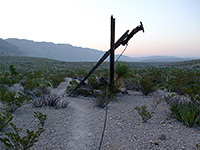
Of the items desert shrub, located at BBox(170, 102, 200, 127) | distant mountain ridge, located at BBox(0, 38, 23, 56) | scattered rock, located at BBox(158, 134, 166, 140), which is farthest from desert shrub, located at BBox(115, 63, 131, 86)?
distant mountain ridge, located at BBox(0, 38, 23, 56)

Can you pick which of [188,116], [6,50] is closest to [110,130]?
[188,116]

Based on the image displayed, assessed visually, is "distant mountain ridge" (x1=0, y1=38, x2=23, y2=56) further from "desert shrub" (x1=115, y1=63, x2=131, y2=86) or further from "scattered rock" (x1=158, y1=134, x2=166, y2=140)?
"scattered rock" (x1=158, y1=134, x2=166, y2=140)

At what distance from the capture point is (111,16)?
6730mm

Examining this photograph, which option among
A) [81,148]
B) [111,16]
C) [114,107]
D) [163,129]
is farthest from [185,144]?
[111,16]

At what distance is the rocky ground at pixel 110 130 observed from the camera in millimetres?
3488

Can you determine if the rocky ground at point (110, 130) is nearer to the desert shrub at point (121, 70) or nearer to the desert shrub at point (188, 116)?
the desert shrub at point (188, 116)

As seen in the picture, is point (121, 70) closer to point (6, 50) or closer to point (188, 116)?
point (188, 116)

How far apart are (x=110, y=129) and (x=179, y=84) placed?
19.0 feet

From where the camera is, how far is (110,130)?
4234 millimetres

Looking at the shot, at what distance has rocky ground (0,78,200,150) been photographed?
3488 mm

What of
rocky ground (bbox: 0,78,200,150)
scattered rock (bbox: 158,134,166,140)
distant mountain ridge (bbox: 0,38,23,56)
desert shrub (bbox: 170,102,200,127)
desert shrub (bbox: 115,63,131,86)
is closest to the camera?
rocky ground (bbox: 0,78,200,150)

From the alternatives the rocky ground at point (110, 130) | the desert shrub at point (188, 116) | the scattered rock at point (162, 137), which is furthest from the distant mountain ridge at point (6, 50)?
the scattered rock at point (162, 137)

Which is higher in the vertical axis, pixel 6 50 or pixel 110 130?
pixel 6 50

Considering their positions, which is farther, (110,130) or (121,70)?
(121,70)
